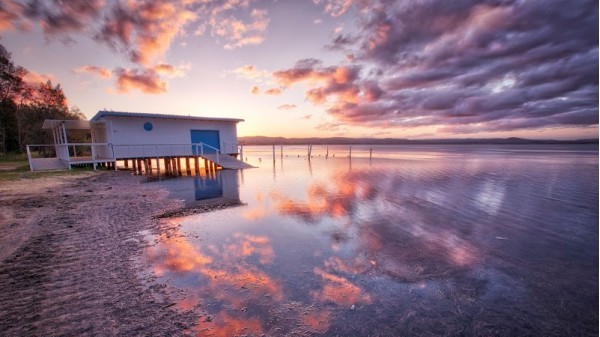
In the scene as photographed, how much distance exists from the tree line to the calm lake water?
41181 mm

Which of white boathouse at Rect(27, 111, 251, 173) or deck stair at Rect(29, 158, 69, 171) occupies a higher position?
white boathouse at Rect(27, 111, 251, 173)

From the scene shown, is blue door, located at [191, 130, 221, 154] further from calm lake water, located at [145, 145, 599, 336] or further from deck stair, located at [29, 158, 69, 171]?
calm lake water, located at [145, 145, 599, 336]

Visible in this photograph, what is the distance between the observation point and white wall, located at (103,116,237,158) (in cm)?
1944

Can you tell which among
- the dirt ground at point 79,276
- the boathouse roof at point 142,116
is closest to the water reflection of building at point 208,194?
the dirt ground at point 79,276

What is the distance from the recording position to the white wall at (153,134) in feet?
63.8

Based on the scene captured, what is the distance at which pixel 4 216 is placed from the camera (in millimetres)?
Answer: 6871

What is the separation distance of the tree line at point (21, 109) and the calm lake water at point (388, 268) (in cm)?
4118

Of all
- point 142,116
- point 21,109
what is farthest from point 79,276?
point 21,109

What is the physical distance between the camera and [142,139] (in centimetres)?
2059

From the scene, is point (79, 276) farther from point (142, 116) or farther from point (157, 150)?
point (142, 116)

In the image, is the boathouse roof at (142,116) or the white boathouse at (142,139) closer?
the boathouse roof at (142,116)

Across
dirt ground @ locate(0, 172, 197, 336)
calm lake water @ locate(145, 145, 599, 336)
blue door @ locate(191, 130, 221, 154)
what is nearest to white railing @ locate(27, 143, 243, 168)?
blue door @ locate(191, 130, 221, 154)

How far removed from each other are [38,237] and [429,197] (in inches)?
506

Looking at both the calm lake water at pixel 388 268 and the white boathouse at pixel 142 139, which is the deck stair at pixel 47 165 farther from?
the calm lake water at pixel 388 268
